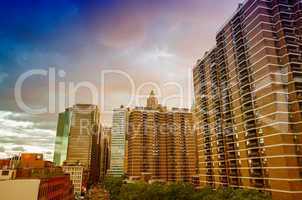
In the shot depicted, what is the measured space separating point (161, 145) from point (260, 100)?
81074 mm

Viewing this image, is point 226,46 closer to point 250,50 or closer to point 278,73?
point 250,50

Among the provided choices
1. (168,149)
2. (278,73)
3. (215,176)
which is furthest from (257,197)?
(168,149)

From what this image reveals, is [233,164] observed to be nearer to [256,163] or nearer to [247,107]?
[256,163]

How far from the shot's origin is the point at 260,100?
5888 cm

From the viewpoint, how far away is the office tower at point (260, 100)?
5209 centimetres

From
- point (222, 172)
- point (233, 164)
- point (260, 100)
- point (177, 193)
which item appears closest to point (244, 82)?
point (260, 100)

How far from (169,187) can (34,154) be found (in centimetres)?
4240

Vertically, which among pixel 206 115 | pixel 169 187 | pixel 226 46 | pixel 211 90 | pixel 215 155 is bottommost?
pixel 169 187

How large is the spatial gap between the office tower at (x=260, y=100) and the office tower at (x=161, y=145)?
175 ft

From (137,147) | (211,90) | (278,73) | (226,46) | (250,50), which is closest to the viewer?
(278,73)

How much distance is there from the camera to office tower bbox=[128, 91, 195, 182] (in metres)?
130

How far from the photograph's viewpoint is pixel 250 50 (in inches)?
2499

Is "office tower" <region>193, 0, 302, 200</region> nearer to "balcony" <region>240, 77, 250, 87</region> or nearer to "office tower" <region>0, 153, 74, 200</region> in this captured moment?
"balcony" <region>240, 77, 250, 87</region>

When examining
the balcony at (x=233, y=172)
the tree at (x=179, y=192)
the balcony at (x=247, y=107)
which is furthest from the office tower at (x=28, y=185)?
the balcony at (x=247, y=107)
